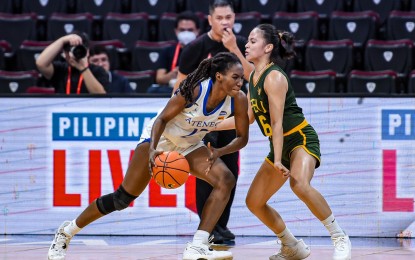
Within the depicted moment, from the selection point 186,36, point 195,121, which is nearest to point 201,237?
point 195,121

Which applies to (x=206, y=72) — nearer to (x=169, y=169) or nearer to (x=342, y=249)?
(x=169, y=169)

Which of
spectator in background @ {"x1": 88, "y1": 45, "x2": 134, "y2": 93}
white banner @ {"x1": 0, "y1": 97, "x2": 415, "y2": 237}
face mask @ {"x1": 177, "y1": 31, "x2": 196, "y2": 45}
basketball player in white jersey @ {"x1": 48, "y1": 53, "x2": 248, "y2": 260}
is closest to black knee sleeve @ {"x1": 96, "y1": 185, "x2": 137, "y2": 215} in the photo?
basketball player in white jersey @ {"x1": 48, "y1": 53, "x2": 248, "y2": 260}

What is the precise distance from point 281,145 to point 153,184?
2.40 metres

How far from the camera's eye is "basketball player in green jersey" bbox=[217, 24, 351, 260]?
6.05 m

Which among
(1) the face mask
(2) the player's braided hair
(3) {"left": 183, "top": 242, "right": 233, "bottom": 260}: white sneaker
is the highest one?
(2) the player's braided hair

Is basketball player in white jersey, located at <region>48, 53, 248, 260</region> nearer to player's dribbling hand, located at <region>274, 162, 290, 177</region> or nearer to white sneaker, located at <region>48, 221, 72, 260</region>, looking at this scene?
white sneaker, located at <region>48, 221, 72, 260</region>

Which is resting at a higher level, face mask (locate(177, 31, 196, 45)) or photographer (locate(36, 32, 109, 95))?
face mask (locate(177, 31, 196, 45))

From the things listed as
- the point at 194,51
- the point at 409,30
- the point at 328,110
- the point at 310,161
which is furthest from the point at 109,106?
the point at 409,30

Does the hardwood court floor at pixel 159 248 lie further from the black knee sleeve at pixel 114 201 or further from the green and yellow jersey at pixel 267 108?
the green and yellow jersey at pixel 267 108

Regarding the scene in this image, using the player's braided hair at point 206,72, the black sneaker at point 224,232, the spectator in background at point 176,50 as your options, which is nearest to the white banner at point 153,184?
the black sneaker at point 224,232

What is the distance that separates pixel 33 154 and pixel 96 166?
1.95 feet

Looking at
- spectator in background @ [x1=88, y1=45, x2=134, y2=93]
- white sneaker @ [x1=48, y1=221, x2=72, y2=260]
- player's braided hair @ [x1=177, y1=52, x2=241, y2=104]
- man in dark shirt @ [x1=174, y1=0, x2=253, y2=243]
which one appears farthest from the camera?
spectator in background @ [x1=88, y1=45, x2=134, y2=93]

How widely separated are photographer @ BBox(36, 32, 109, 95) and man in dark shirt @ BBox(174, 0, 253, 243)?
1.40 meters

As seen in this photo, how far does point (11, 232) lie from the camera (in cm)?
816
